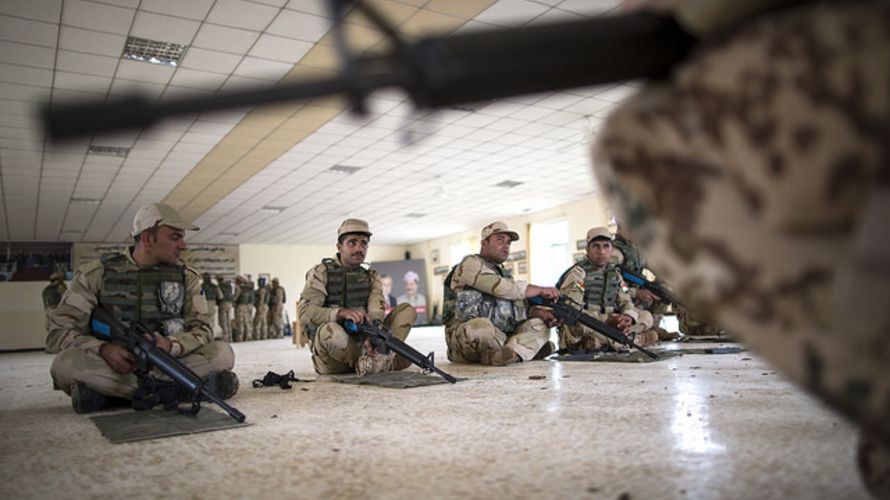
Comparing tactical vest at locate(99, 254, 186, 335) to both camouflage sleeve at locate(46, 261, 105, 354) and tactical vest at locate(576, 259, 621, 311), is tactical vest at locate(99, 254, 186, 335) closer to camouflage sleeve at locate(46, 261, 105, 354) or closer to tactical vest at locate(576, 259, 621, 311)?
camouflage sleeve at locate(46, 261, 105, 354)

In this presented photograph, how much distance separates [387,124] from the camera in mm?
7355

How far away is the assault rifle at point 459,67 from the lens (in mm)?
843

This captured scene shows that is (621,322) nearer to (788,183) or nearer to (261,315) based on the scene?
(788,183)

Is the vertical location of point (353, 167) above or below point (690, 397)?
above

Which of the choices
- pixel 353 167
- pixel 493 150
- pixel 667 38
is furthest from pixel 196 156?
pixel 667 38

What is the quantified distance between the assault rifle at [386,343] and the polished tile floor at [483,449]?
1.87 feet

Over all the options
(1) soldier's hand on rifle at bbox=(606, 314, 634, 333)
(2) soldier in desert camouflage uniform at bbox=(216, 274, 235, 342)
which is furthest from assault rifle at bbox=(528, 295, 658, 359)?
(2) soldier in desert camouflage uniform at bbox=(216, 274, 235, 342)

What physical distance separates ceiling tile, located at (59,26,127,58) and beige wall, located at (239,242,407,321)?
46.6ft

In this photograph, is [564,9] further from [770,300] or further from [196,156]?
[196,156]

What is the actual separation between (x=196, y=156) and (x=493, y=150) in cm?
414

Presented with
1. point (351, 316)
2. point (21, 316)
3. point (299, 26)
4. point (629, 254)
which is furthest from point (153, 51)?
point (21, 316)

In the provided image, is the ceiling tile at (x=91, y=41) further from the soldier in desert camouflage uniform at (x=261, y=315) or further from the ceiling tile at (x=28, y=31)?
the soldier in desert camouflage uniform at (x=261, y=315)

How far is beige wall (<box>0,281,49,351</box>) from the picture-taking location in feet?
46.5

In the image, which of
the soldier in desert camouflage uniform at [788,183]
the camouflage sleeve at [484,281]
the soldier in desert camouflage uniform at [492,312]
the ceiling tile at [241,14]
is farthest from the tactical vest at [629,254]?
the soldier in desert camouflage uniform at [788,183]
